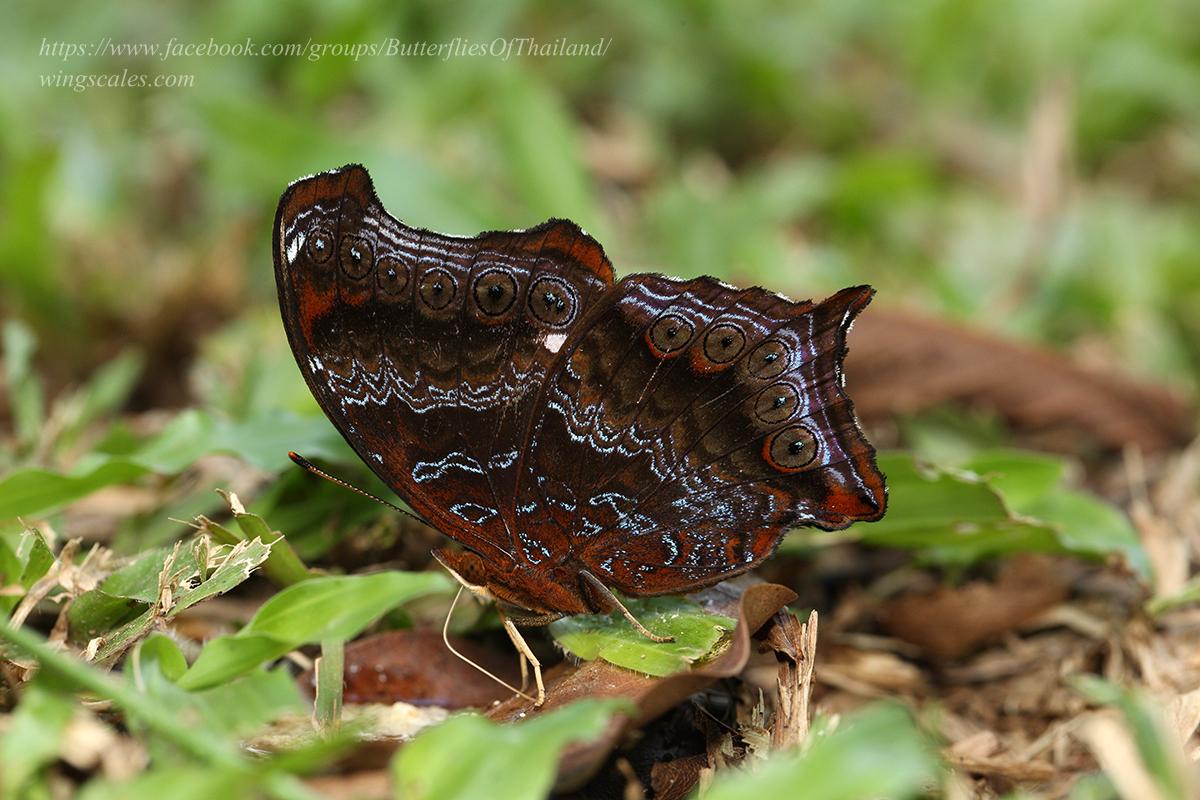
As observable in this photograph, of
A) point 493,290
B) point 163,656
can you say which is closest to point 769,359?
point 493,290

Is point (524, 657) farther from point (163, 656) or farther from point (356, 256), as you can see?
point (356, 256)

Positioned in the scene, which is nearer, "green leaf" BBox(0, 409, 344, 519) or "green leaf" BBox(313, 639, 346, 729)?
"green leaf" BBox(313, 639, 346, 729)

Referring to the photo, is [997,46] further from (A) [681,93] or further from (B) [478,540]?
(B) [478,540]

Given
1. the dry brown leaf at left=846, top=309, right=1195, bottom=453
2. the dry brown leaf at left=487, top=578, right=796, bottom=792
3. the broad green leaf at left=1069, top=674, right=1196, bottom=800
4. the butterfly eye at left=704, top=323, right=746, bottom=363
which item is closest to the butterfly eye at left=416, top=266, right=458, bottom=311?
the butterfly eye at left=704, top=323, right=746, bottom=363

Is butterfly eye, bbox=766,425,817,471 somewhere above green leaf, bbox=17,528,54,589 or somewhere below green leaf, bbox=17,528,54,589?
above

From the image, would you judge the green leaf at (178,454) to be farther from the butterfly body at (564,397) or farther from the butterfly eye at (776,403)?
the butterfly eye at (776,403)

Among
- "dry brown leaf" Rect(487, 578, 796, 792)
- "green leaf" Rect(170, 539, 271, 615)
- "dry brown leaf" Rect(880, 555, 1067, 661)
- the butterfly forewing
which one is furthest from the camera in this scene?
"dry brown leaf" Rect(880, 555, 1067, 661)

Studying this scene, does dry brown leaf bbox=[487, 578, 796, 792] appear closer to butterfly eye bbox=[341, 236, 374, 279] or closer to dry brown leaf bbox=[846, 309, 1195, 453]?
butterfly eye bbox=[341, 236, 374, 279]
